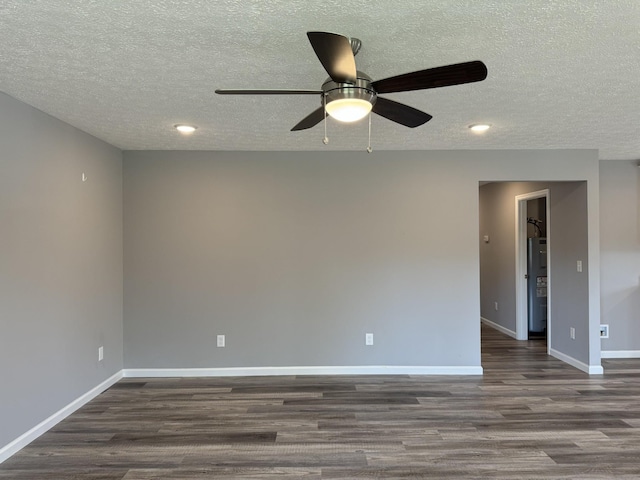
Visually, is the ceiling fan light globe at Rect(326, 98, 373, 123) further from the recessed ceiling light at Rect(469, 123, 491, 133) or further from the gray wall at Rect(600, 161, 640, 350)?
the gray wall at Rect(600, 161, 640, 350)

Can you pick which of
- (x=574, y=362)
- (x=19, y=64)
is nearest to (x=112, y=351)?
(x=19, y=64)

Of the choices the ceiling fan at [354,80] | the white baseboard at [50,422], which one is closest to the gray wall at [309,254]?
the white baseboard at [50,422]

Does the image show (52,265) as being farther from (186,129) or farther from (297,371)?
(297,371)

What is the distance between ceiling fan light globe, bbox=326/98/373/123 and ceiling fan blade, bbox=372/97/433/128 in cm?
22

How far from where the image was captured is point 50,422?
2992 millimetres

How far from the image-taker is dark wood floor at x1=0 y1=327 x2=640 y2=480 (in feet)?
8.05

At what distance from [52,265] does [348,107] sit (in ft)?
8.49

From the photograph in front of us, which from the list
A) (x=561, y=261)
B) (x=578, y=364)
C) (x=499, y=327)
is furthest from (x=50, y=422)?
(x=499, y=327)

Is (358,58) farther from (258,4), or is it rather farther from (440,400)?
(440,400)

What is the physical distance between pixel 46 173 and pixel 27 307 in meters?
0.97

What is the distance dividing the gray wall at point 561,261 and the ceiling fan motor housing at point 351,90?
11.5 ft

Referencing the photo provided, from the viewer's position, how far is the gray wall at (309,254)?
418cm

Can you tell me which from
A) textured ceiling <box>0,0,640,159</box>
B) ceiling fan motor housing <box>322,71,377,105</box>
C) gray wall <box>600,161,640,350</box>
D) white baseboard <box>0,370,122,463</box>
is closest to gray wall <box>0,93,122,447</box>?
white baseboard <box>0,370,122,463</box>

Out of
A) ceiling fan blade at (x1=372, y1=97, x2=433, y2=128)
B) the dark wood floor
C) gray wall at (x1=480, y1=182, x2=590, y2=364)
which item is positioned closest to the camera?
ceiling fan blade at (x1=372, y1=97, x2=433, y2=128)
